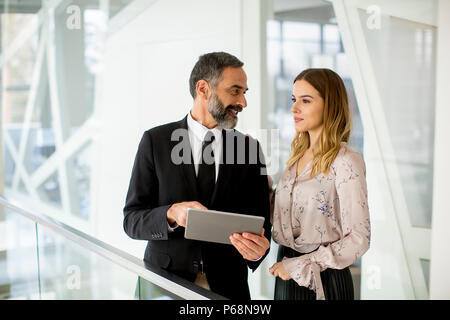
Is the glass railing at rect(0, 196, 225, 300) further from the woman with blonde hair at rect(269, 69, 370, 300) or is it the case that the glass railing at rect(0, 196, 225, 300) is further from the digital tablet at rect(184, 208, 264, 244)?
the woman with blonde hair at rect(269, 69, 370, 300)

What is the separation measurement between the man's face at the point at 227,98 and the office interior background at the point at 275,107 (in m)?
0.77

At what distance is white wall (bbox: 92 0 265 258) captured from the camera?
4.51 metres

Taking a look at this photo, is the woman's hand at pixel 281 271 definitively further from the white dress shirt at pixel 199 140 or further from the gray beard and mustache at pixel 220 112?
the gray beard and mustache at pixel 220 112

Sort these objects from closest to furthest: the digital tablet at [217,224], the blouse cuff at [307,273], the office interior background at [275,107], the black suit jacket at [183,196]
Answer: the digital tablet at [217,224], the blouse cuff at [307,273], the black suit jacket at [183,196], the office interior background at [275,107]

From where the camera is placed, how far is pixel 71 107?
7.42 m

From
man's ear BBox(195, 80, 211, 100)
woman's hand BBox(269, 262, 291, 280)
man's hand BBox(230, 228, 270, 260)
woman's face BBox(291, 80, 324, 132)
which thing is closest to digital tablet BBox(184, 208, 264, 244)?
man's hand BBox(230, 228, 270, 260)

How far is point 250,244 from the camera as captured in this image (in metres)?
1.96

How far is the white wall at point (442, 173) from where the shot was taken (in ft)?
11.3

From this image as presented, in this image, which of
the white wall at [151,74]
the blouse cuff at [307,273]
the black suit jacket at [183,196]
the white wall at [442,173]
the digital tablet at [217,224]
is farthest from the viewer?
the white wall at [151,74]

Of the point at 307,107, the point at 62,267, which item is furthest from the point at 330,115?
the point at 62,267

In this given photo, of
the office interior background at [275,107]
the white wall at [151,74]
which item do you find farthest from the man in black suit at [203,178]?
the white wall at [151,74]

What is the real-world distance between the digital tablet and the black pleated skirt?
28 centimetres

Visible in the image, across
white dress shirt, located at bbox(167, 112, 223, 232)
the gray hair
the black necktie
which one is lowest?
the black necktie

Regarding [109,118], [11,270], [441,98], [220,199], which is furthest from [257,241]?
[109,118]
